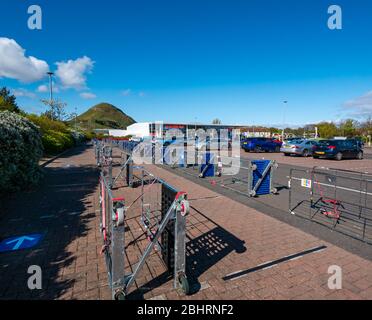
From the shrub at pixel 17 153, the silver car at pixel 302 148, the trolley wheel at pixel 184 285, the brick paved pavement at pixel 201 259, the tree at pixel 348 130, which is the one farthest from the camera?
the tree at pixel 348 130

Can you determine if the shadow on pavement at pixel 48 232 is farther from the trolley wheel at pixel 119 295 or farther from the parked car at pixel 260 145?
the parked car at pixel 260 145

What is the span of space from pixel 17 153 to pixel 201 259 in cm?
684

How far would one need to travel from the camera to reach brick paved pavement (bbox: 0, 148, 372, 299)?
3.20 meters

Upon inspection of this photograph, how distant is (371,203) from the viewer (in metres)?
7.37

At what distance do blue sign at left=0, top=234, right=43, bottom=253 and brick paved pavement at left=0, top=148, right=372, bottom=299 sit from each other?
18 centimetres

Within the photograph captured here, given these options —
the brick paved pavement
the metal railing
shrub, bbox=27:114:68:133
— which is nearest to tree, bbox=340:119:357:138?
shrub, bbox=27:114:68:133

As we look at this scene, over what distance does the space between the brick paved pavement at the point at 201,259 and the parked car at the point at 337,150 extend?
1598 centimetres

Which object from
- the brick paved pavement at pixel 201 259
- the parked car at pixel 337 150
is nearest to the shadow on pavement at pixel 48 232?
the brick paved pavement at pixel 201 259

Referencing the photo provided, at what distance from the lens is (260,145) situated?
28828 millimetres

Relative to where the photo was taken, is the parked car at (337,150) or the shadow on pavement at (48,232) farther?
the parked car at (337,150)

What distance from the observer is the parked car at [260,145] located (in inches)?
1130

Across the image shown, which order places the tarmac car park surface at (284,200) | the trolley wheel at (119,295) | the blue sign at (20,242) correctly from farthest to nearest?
the tarmac car park surface at (284,200), the blue sign at (20,242), the trolley wheel at (119,295)

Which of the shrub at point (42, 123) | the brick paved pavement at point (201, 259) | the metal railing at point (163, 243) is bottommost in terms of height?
the brick paved pavement at point (201, 259)
